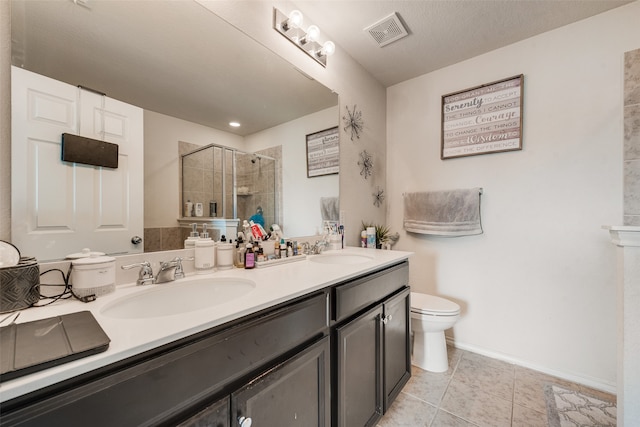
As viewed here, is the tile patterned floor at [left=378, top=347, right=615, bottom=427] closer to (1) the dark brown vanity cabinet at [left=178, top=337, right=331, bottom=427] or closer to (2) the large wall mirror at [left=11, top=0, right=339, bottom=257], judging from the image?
(1) the dark brown vanity cabinet at [left=178, top=337, right=331, bottom=427]

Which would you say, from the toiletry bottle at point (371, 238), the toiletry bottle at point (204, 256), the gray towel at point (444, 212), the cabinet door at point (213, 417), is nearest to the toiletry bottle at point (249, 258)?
the toiletry bottle at point (204, 256)

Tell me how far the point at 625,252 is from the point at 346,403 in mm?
1410

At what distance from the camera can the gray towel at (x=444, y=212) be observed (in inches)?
75.9

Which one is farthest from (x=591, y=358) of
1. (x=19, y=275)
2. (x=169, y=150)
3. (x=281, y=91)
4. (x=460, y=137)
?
(x=19, y=275)

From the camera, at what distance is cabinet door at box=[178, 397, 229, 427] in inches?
22.7

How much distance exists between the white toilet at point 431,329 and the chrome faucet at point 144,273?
154 cm

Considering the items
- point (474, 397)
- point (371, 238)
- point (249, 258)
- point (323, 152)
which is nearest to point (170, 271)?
point (249, 258)

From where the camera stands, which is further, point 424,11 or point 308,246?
point 308,246

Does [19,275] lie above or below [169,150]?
below

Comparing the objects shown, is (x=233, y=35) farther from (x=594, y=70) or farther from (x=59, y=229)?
(x=594, y=70)

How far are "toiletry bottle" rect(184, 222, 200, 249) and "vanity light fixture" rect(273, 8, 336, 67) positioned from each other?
1241mm

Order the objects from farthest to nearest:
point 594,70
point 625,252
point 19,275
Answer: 1. point 594,70
2. point 625,252
3. point 19,275

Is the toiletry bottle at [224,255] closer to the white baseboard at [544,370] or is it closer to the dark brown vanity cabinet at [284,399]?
the dark brown vanity cabinet at [284,399]

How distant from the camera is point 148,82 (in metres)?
1.01
